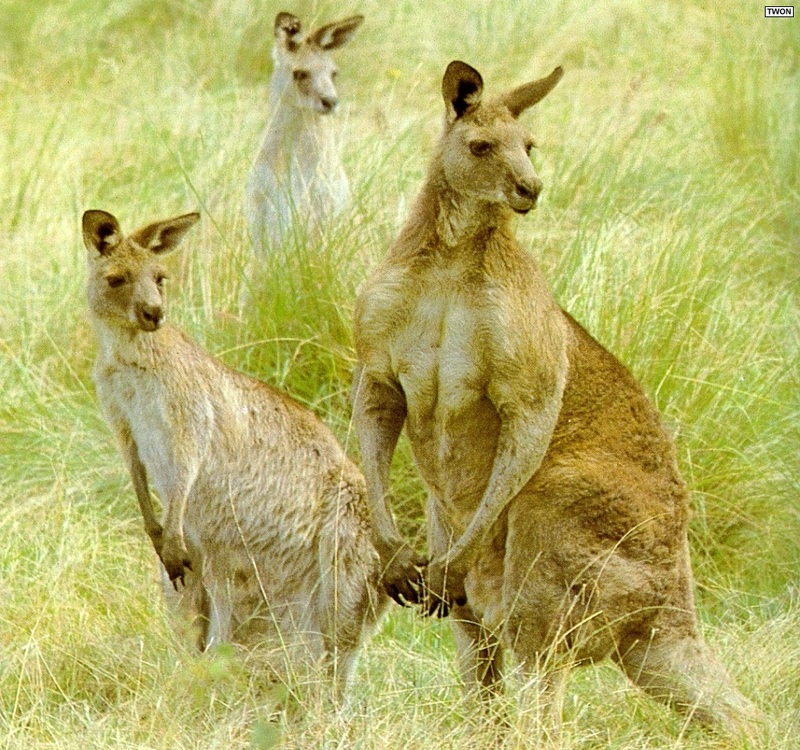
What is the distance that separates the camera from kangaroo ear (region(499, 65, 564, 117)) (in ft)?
13.5

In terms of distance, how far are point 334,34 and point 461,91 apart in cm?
424

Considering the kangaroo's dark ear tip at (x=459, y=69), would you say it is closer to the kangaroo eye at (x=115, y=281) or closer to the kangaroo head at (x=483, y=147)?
the kangaroo head at (x=483, y=147)

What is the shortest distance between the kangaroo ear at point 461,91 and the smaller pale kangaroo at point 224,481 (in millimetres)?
1046

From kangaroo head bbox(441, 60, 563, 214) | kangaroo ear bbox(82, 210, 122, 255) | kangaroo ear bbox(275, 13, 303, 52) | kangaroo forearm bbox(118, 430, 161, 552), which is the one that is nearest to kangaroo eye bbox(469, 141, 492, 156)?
kangaroo head bbox(441, 60, 563, 214)

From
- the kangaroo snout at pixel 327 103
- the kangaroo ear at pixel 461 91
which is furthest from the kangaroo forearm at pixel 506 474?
the kangaroo snout at pixel 327 103

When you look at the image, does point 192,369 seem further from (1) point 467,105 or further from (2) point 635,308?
(2) point 635,308

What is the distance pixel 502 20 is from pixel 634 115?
172 cm

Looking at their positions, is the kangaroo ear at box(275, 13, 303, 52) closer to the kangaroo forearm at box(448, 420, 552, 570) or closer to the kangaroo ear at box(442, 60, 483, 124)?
the kangaroo ear at box(442, 60, 483, 124)

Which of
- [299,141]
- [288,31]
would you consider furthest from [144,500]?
[288,31]

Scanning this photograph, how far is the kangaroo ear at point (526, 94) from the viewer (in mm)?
4105

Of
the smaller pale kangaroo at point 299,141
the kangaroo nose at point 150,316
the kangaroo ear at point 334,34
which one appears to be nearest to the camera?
the kangaroo nose at point 150,316

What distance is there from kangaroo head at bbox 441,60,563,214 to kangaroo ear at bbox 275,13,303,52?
4322mm

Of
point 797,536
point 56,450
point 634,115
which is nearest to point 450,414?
point 797,536

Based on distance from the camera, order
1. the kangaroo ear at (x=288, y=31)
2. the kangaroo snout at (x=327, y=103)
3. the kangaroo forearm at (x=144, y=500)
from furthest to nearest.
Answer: the kangaroo ear at (x=288, y=31) → the kangaroo snout at (x=327, y=103) → the kangaroo forearm at (x=144, y=500)
